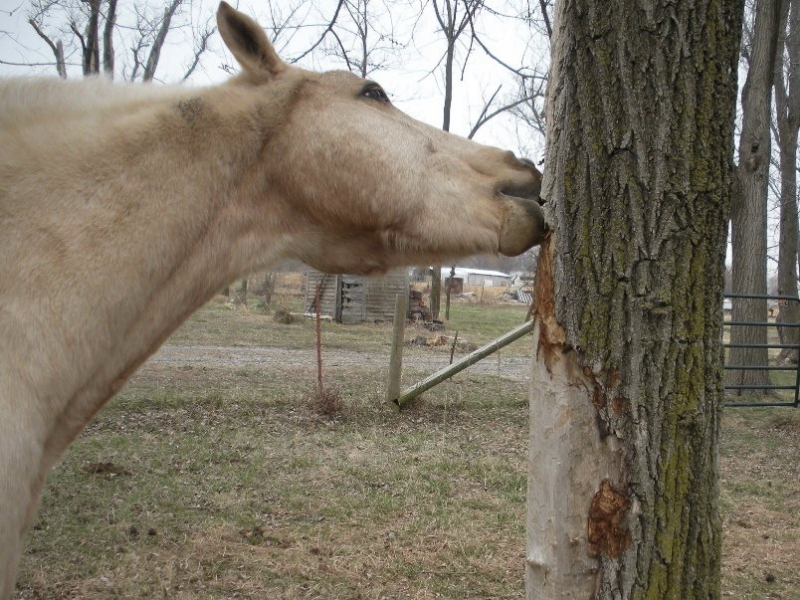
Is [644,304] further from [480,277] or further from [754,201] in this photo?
[480,277]

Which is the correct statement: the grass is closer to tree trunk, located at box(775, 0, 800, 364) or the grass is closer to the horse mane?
the horse mane

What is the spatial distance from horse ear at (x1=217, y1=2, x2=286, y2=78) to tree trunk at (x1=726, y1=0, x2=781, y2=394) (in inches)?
399

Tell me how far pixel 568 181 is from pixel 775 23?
11.1m

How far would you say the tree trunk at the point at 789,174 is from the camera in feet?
50.3

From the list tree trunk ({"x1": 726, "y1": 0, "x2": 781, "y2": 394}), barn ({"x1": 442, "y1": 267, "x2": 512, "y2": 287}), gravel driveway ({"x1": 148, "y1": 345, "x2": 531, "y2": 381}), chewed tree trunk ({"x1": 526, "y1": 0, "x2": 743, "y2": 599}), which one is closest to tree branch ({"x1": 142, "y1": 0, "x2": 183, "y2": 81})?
gravel driveway ({"x1": 148, "y1": 345, "x2": 531, "y2": 381})

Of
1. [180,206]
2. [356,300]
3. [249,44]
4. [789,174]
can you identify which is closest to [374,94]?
[249,44]

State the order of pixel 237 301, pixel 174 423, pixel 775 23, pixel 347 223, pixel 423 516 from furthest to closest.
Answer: pixel 237 301, pixel 775 23, pixel 174 423, pixel 423 516, pixel 347 223

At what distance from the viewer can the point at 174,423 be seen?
791 cm

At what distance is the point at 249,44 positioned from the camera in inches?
95.3

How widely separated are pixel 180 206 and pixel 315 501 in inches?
161

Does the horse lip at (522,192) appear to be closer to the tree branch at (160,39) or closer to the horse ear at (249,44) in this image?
the horse ear at (249,44)

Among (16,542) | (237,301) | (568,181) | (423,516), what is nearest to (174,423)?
(423,516)

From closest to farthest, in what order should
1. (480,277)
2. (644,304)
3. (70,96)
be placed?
(644,304) → (70,96) → (480,277)

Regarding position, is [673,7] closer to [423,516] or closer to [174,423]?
[423,516]
